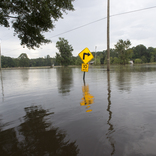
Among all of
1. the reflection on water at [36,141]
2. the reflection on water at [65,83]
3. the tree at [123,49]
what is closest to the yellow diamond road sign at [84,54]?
the reflection on water at [65,83]

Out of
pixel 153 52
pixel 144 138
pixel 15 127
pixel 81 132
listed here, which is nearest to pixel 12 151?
pixel 15 127

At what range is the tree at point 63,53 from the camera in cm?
7550

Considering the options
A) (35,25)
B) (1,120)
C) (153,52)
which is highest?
(153,52)

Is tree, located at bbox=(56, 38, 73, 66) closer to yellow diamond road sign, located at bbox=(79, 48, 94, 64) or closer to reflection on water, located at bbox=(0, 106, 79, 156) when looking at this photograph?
yellow diamond road sign, located at bbox=(79, 48, 94, 64)

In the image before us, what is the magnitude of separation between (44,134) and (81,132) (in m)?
0.63

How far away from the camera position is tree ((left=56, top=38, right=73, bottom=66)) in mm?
75500

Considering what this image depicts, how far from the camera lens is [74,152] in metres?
1.83

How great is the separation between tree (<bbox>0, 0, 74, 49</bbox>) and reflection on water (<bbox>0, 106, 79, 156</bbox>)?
282 inches

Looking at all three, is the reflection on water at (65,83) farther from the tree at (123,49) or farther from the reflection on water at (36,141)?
the tree at (123,49)

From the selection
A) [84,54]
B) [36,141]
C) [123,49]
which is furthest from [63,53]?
[36,141]

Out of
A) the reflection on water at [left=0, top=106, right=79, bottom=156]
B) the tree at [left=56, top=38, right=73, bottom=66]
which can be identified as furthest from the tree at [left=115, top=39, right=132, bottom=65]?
the reflection on water at [left=0, top=106, right=79, bottom=156]

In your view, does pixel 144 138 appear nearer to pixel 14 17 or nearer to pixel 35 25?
pixel 35 25

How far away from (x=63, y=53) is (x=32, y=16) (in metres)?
68.0

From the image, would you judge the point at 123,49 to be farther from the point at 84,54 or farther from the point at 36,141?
the point at 36,141
